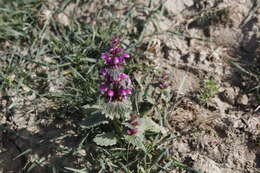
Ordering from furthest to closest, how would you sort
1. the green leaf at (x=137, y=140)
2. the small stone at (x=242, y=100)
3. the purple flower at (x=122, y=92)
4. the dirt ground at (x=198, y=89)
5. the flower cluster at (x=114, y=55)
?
the small stone at (x=242, y=100) < the dirt ground at (x=198, y=89) < the green leaf at (x=137, y=140) < the purple flower at (x=122, y=92) < the flower cluster at (x=114, y=55)

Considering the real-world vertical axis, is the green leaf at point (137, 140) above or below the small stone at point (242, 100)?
below

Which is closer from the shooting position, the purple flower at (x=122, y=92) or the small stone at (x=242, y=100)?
the purple flower at (x=122, y=92)

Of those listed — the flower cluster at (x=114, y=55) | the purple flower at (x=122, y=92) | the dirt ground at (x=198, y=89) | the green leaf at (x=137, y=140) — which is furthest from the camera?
the dirt ground at (x=198, y=89)

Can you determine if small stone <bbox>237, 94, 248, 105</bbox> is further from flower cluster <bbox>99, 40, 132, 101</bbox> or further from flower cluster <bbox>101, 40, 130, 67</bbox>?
flower cluster <bbox>101, 40, 130, 67</bbox>

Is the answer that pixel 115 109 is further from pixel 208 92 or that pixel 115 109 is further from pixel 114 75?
pixel 208 92

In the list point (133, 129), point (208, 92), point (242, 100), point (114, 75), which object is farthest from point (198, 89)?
point (114, 75)

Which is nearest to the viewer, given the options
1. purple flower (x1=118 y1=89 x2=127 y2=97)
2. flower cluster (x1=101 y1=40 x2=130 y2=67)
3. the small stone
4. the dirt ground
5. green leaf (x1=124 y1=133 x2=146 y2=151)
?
flower cluster (x1=101 y1=40 x2=130 y2=67)

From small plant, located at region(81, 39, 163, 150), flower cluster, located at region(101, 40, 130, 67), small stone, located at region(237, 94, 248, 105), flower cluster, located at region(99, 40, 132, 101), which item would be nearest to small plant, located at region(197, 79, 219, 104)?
small stone, located at region(237, 94, 248, 105)

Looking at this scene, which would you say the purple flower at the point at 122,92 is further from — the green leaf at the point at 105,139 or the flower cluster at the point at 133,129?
the green leaf at the point at 105,139

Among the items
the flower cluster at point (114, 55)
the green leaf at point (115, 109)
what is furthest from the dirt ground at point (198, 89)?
the flower cluster at point (114, 55)
